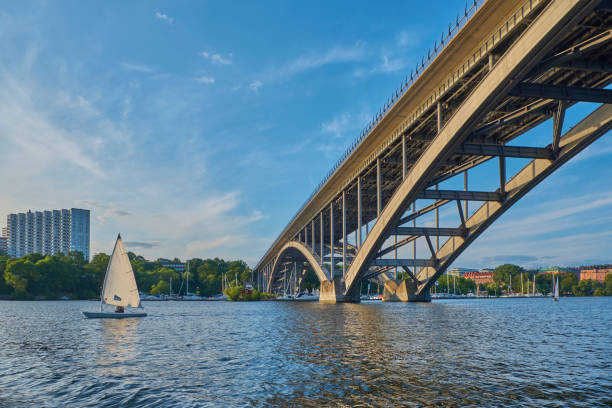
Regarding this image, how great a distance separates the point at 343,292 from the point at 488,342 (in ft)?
163

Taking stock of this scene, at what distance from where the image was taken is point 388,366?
17.1 meters

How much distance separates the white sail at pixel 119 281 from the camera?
1710 inches

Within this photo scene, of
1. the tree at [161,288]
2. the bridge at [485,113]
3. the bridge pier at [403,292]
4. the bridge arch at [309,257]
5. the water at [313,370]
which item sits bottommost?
the tree at [161,288]

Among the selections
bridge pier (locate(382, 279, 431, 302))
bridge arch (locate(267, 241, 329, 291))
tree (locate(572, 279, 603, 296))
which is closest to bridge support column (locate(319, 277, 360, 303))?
bridge arch (locate(267, 241, 329, 291))

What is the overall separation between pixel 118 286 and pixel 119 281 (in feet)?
2.20

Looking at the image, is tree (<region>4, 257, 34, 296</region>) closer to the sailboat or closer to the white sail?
the sailboat

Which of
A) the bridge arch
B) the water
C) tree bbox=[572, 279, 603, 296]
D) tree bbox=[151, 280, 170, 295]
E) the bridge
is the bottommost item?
tree bbox=[572, 279, 603, 296]

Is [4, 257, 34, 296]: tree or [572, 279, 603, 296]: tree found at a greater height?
[4, 257, 34, 296]: tree

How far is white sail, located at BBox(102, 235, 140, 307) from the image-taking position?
4344cm

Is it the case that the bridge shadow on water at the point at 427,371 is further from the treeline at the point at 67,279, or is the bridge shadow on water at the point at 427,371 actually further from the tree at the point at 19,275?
the treeline at the point at 67,279

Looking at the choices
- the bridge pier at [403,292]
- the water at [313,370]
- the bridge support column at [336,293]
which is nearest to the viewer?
the water at [313,370]

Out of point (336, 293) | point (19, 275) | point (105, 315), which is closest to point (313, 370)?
point (105, 315)

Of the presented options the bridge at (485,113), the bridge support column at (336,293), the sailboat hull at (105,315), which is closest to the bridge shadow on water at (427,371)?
the bridge at (485,113)

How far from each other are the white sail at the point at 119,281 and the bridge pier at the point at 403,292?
43577mm
